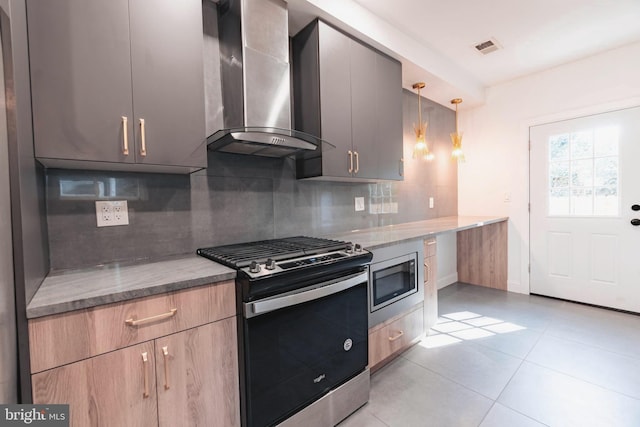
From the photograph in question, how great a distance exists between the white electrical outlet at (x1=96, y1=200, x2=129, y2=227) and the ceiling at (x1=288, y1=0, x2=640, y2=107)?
158 centimetres

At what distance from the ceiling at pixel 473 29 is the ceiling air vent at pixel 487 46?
3 cm

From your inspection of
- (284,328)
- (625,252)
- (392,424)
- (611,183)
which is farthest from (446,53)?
(392,424)

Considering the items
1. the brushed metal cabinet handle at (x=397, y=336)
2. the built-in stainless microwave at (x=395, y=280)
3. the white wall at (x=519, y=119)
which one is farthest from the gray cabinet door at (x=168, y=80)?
the white wall at (x=519, y=119)

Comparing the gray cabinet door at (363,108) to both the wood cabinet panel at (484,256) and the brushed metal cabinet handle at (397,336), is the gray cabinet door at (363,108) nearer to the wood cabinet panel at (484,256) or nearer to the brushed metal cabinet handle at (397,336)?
the brushed metal cabinet handle at (397,336)

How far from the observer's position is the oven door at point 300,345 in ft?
3.92

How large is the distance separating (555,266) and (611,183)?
103cm

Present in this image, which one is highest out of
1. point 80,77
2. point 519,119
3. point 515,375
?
point 519,119

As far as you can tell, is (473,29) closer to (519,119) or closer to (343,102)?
(343,102)

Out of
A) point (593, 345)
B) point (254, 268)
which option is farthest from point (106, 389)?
point (593, 345)

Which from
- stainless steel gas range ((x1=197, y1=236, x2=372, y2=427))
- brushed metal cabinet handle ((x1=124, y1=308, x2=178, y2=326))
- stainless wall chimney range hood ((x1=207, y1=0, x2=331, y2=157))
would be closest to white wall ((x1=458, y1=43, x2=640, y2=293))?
stainless steel gas range ((x1=197, y1=236, x2=372, y2=427))

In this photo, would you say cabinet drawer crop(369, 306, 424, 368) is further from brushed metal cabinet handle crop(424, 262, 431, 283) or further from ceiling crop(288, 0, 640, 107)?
ceiling crop(288, 0, 640, 107)

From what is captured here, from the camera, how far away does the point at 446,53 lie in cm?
279

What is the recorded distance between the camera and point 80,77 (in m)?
1.12

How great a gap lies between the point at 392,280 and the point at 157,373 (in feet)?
4.90
